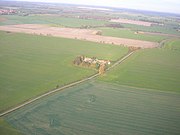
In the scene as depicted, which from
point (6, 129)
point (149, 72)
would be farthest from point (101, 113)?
point (149, 72)

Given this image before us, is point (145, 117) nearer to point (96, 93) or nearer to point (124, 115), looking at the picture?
point (124, 115)

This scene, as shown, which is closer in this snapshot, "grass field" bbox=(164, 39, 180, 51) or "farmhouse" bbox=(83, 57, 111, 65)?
"farmhouse" bbox=(83, 57, 111, 65)

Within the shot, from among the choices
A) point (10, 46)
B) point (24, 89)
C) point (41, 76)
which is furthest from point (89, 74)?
point (10, 46)

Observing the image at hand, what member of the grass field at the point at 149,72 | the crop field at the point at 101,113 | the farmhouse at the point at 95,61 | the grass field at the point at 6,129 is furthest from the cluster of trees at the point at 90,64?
the grass field at the point at 6,129

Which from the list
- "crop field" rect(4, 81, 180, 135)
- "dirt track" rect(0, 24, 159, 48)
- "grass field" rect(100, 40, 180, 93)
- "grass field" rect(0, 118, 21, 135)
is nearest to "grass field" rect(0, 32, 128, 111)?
"grass field" rect(0, 118, 21, 135)

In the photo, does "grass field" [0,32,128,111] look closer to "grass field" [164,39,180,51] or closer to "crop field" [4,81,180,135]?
"crop field" [4,81,180,135]

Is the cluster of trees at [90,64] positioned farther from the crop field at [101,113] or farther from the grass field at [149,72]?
the crop field at [101,113]

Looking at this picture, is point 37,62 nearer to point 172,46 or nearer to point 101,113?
point 101,113
